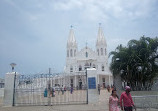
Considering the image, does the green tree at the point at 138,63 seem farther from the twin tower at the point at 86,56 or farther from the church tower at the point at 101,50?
the church tower at the point at 101,50

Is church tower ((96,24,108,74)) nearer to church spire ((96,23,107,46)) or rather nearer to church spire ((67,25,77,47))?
church spire ((96,23,107,46))

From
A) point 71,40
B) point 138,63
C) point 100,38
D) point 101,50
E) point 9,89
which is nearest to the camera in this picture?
point 9,89

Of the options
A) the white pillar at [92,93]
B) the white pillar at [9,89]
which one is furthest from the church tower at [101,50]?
the white pillar at [9,89]

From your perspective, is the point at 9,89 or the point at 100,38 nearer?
the point at 9,89

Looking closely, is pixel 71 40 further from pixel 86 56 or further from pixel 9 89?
pixel 9 89

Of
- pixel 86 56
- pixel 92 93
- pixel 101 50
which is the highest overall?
pixel 101 50

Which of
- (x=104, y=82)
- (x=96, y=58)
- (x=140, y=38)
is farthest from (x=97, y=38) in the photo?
(x=140, y=38)

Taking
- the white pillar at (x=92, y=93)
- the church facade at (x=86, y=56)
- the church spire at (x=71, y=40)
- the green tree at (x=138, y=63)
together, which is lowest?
the white pillar at (x=92, y=93)

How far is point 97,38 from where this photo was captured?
1953 inches

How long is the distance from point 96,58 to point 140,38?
1350 inches

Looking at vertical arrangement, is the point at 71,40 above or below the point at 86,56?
above

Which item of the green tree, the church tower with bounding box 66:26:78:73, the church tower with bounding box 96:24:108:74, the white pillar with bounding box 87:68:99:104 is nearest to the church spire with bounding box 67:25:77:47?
the church tower with bounding box 66:26:78:73

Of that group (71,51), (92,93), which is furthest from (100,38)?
(92,93)

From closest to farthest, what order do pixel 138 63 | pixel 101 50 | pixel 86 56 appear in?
pixel 138 63 → pixel 86 56 → pixel 101 50
